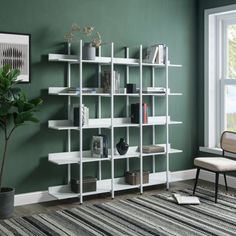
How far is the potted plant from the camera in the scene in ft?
12.3

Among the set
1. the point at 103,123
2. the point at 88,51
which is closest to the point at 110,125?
the point at 103,123

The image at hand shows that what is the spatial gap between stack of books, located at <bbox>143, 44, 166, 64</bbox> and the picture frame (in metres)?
1.44

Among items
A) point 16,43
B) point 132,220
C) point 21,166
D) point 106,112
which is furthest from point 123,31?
point 132,220

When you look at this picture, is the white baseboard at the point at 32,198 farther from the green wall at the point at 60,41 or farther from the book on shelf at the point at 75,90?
the book on shelf at the point at 75,90

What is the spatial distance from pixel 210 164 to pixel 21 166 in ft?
6.64

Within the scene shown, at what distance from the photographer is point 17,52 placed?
13.7 feet

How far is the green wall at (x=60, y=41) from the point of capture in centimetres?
423

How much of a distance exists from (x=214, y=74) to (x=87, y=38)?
1.91 meters

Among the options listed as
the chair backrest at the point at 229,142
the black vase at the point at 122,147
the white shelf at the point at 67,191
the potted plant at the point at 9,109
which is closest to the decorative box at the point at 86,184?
the white shelf at the point at 67,191

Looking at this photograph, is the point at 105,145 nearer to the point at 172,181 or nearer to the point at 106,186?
the point at 106,186

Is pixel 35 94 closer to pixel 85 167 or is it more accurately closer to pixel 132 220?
pixel 85 167

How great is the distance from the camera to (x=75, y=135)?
4.56 metres

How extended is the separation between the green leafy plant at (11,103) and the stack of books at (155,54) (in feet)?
5.12

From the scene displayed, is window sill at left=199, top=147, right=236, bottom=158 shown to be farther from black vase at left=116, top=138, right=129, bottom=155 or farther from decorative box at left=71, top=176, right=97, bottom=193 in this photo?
decorative box at left=71, top=176, right=97, bottom=193
